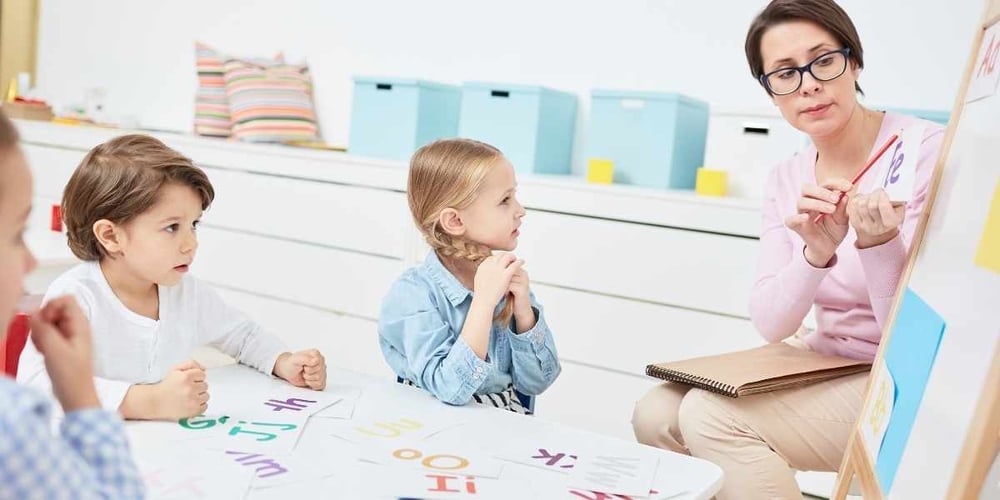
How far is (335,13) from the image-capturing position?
12.2 feet

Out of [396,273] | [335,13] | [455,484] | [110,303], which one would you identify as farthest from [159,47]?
[455,484]

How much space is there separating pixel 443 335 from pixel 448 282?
0.11m

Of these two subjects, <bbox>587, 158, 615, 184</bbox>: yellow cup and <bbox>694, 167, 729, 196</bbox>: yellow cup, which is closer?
<bbox>694, 167, 729, 196</bbox>: yellow cup

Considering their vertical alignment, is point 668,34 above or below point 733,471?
above

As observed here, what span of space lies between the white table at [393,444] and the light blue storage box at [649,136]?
1.56 m

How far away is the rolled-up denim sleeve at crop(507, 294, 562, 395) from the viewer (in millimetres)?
1646

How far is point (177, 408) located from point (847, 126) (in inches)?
47.1

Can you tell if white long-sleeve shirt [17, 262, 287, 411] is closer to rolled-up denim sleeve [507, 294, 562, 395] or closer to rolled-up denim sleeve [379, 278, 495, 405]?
rolled-up denim sleeve [379, 278, 495, 405]

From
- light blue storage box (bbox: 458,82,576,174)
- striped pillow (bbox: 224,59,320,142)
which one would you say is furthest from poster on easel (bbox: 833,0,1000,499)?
striped pillow (bbox: 224,59,320,142)

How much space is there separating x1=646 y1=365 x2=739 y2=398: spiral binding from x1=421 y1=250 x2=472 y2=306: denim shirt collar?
34 cm

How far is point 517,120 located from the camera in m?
3.02

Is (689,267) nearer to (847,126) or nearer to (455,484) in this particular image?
(847,126)

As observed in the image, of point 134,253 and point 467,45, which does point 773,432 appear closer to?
point 134,253

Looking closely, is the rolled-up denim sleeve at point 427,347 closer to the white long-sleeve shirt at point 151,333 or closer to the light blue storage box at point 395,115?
the white long-sleeve shirt at point 151,333
